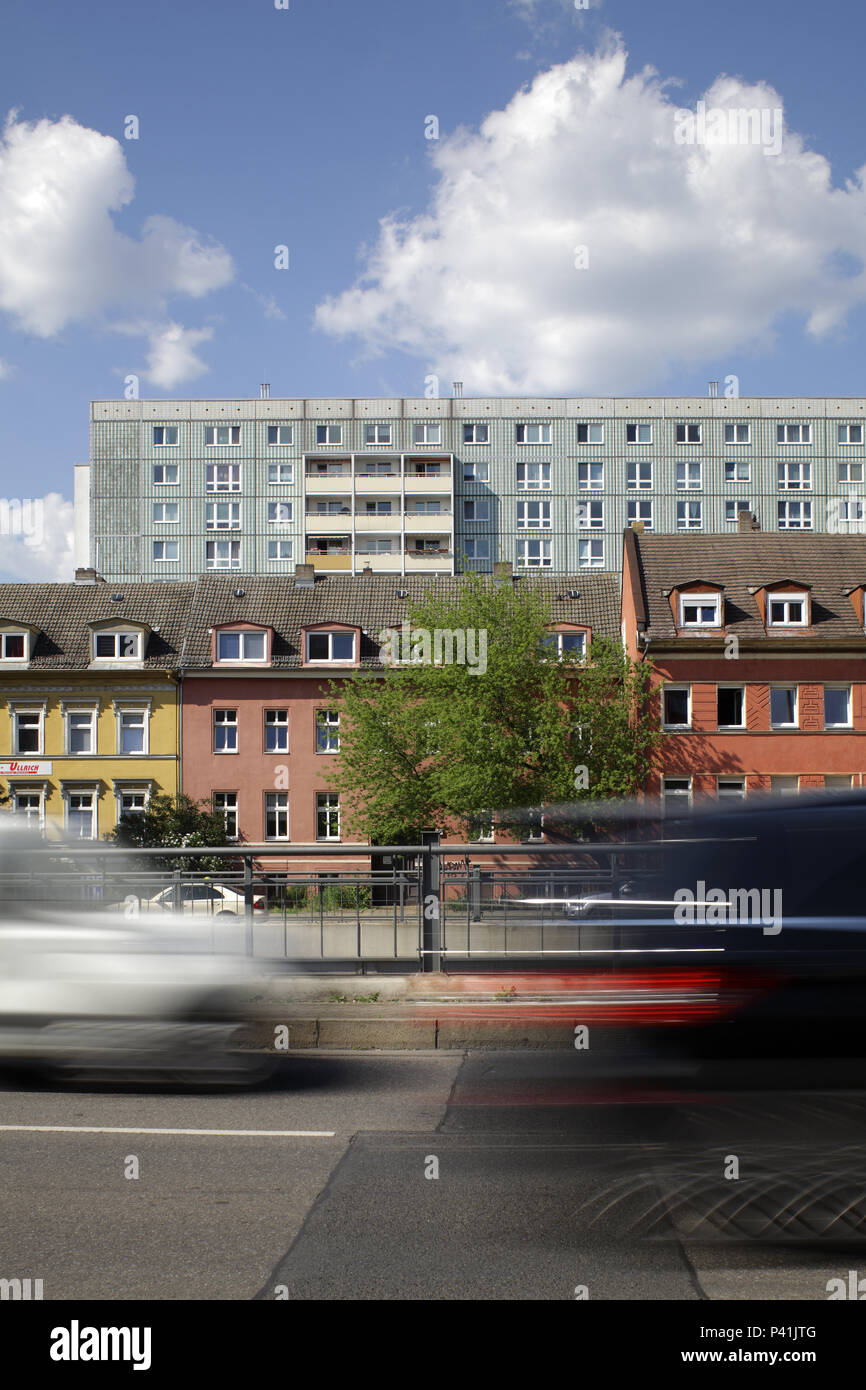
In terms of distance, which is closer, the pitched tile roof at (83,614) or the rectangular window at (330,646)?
the pitched tile roof at (83,614)

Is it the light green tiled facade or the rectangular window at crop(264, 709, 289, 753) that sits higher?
the light green tiled facade

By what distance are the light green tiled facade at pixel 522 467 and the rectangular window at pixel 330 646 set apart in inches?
1310

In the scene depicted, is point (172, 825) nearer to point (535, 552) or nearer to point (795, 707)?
point (795, 707)

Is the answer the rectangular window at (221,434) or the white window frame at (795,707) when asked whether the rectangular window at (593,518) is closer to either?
the rectangular window at (221,434)

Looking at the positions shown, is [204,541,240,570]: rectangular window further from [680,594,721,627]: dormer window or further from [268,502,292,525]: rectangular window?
[680,594,721,627]: dormer window

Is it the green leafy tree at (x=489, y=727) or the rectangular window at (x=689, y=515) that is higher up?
the rectangular window at (x=689, y=515)

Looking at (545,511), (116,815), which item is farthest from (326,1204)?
(545,511)

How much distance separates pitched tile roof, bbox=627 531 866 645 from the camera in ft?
140

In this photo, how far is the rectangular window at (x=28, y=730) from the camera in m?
46.4

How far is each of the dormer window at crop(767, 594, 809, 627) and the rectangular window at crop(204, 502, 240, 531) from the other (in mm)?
47453

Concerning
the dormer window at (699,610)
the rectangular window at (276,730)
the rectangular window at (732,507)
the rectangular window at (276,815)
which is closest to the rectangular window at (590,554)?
the rectangular window at (732,507)

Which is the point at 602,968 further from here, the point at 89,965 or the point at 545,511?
the point at 545,511

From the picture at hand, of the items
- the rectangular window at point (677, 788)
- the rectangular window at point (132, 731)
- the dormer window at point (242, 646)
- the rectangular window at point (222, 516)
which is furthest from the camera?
the rectangular window at point (222, 516)

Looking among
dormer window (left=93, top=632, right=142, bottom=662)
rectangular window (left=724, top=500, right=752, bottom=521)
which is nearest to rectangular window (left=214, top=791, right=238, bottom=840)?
dormer window (left=93, top=632, right=142, bottom=662)
